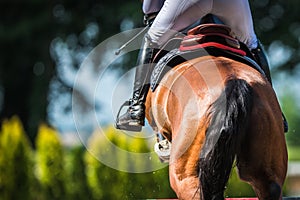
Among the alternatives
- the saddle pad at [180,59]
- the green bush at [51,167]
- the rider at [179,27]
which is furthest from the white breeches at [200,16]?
the green bush at [51,167]

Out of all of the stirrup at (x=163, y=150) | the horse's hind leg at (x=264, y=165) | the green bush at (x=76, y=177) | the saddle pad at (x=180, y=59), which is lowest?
the green bush at (x=76, y=177)

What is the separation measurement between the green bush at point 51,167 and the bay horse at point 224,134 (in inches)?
250

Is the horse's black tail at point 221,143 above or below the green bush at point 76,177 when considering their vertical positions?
above

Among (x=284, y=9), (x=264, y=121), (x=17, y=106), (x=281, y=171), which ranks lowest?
(x=17, y=106)

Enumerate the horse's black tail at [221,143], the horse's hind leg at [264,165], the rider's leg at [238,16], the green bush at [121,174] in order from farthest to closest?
the green bush at [121,174], the rider's leg at [238,16], the horse's hind leg at [264,165], the horse's black tail at [221,143]

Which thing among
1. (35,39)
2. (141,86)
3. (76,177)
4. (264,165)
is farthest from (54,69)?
(264,165)

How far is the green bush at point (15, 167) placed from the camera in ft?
33.3

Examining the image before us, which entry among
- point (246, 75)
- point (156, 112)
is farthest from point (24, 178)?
point (246, 75)

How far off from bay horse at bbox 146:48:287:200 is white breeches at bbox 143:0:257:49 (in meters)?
0.68

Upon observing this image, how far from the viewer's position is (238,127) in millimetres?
3754

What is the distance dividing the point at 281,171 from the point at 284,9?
36.4ft

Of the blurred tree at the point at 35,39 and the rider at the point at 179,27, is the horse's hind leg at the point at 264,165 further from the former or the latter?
the blurred tree at the point at 35,39

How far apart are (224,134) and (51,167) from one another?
676cm

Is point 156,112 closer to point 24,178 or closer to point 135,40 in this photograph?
point 135,40
